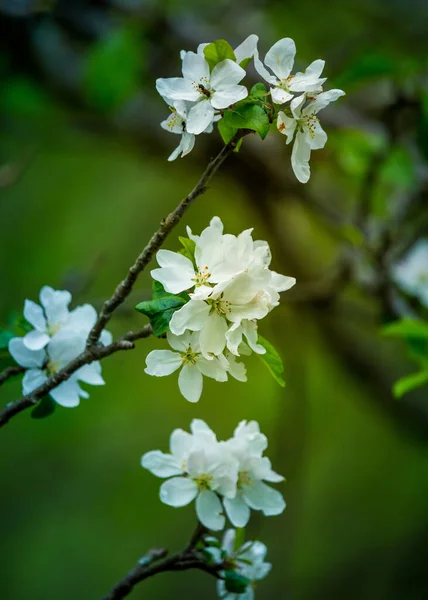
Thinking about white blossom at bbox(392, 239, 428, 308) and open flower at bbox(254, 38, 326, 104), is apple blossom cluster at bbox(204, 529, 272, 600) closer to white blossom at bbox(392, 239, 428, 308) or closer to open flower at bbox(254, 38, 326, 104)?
open flower at bbox(254, 38, 326, 104)

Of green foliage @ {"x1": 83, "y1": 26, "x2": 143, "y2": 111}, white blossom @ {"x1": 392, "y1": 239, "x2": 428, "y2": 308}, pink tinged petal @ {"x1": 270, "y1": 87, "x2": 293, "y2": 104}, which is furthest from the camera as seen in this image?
green foliage @ {"x1": 83, "y1": 26, "x2": 143, "y2": 111}

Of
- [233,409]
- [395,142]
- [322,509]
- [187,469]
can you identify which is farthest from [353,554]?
[187,469]

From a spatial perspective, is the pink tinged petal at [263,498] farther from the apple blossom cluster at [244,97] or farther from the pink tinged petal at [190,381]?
the apple blossom cluster at [244,97]

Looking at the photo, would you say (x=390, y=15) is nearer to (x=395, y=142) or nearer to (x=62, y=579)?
(x=395, y=142)

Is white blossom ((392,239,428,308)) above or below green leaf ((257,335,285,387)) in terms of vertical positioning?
above

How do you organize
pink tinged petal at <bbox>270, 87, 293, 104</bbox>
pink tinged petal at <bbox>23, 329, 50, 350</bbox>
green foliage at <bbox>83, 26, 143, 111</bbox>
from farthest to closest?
green foliage at <bbox>83, 26, 143, 111</bbox> < pink tinged petal at <bbox>23, 329, 50, 350</bbox> < pink tinged petal at <bbox>270, 87, 293, 104</bbox>

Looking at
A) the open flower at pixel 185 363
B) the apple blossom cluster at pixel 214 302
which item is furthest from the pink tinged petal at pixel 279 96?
the open flower at pixel 185 363

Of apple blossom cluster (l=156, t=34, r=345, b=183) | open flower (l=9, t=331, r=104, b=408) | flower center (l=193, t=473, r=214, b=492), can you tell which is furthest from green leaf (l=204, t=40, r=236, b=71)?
flower center (l=193, t=473, r=214, b=492)

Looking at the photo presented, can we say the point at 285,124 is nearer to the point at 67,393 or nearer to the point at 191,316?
the point at 191,316
